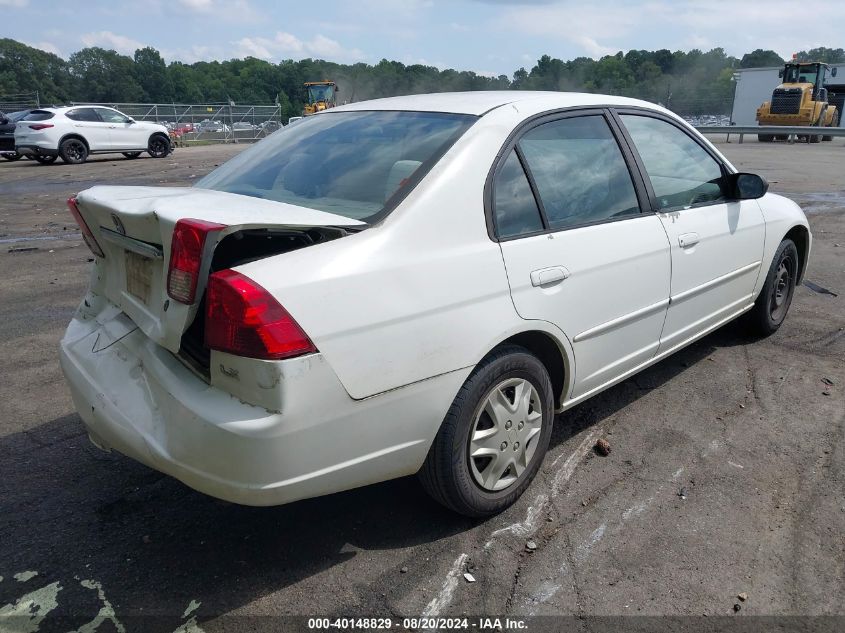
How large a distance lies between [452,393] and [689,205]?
2088 mm

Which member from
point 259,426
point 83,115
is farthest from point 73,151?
point 259,426

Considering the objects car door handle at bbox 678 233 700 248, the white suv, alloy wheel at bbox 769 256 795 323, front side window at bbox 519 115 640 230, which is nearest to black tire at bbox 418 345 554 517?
front side window at bbox 519 115 640 230

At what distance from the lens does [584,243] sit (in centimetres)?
304

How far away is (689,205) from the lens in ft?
12.5

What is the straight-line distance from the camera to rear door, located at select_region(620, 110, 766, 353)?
3.62 metres

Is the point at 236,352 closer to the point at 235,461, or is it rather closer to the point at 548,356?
the point at 235,461

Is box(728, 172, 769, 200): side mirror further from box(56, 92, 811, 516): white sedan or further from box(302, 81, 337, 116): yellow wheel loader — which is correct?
box(302, 81, 337, 116): yellow wheel loader

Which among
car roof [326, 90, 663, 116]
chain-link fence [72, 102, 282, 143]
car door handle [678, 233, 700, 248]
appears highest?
car roof [326, 90, 663, 116]

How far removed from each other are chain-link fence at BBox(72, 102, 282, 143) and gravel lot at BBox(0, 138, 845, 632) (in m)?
31.5

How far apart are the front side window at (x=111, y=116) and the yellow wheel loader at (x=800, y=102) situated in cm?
2639

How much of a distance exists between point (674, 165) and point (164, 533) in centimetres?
318

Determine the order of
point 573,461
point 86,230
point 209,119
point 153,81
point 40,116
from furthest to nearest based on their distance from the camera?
point 153,81
point 209,119
point 40,116
point 573,461
point 86,230

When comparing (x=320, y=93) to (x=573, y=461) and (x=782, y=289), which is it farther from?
(x=573, y=461)

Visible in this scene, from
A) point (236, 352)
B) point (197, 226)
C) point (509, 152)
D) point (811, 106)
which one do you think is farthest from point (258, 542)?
point (811, 106)
